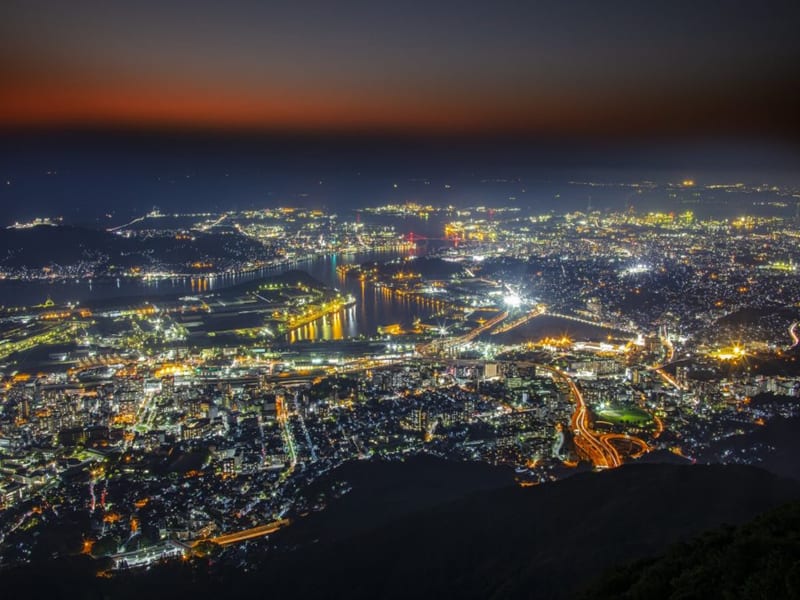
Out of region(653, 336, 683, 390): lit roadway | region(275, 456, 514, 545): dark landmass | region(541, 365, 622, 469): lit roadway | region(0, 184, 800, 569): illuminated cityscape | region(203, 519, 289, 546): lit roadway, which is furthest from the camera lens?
region(653, 336, 683, 390): lit roadway

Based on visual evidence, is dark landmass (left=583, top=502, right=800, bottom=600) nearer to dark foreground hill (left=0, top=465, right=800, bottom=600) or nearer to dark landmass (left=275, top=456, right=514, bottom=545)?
dark foreground hill (left=0, top=465, right=800, bottom=600)

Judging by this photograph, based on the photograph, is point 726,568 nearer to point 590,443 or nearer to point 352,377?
point 590,443

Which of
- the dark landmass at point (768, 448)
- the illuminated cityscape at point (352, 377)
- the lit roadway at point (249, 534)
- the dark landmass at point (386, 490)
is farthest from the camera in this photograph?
the dark landmass at point (768, 448)

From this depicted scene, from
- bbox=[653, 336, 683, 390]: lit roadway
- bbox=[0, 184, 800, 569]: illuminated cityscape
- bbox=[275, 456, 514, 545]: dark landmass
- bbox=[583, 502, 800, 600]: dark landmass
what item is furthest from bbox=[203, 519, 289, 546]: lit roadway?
bbox=[653, 336, 683, 390]: lit roadway

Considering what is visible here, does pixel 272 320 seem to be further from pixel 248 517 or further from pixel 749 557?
pixel 749 557

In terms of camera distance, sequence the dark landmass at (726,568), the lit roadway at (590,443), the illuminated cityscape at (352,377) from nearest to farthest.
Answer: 1. the dark landmass at (726,568)
2. the illuminated cityscape at (352,377)
3. the lit roadway at (590,443)

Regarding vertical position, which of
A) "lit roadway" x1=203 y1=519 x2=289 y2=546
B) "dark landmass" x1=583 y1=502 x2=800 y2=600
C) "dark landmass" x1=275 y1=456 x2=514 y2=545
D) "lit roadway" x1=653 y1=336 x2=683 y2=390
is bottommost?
→ "lit roadway" x1=203 y1=519 x2=289 y2=546

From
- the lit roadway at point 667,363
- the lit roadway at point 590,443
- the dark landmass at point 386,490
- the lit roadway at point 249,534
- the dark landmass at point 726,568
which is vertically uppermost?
the dark landmass at point 726,568

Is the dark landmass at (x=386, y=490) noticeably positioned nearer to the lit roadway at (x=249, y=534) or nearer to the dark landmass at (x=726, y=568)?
the lit roadway at (x=249, y=534)

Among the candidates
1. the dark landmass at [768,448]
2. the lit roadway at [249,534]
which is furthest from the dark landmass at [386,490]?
the dark landmass at [768,448]
